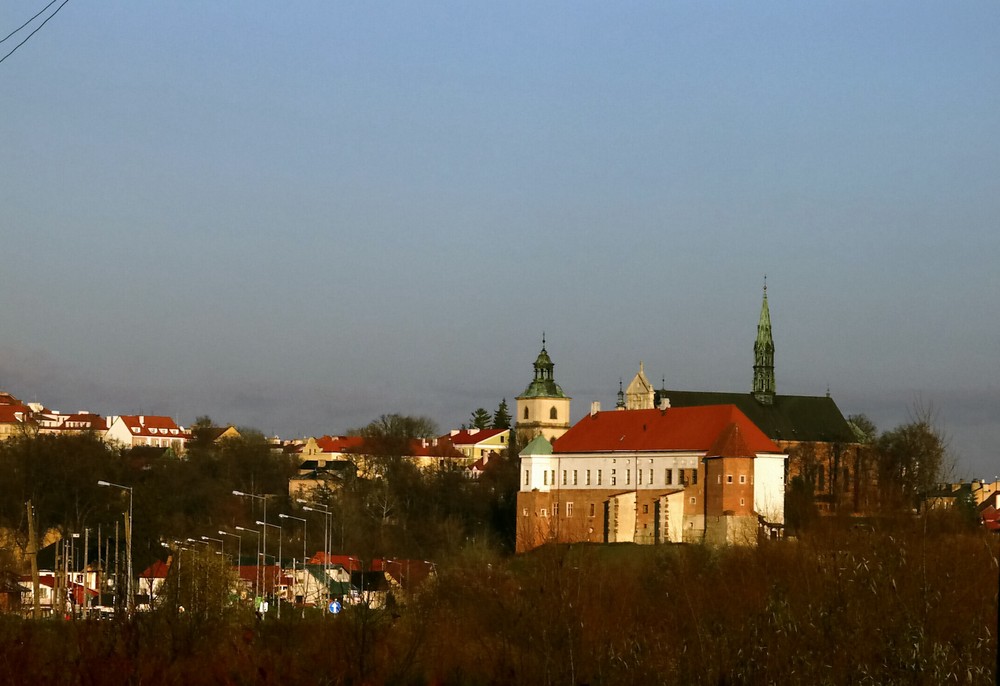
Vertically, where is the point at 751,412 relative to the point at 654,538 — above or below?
above

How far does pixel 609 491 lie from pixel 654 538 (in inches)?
252

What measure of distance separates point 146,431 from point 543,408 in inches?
2354

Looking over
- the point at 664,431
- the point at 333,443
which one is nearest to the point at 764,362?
the point at 664,431

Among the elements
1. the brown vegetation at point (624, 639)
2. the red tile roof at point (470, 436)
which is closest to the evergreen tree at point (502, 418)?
the red tile roof at point (470, 436)

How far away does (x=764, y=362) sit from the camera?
445 ft

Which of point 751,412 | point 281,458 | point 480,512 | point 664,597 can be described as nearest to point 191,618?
point 664,597

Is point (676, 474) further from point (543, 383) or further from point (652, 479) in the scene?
point (543, 383)

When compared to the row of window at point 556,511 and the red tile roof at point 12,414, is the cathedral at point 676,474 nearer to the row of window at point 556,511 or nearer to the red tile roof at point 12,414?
the row of window at point 556,511

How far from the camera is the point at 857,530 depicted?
37594mm

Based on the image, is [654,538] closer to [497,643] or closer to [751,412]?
[751,412]

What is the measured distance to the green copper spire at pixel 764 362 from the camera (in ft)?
Result: 432

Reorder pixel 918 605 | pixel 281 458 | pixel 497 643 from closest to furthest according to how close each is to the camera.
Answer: pixel 918 605
pixel 497 643
pixel 281 458

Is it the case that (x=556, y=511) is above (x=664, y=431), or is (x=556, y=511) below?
below

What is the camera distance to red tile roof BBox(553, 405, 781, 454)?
104838 millimetres
